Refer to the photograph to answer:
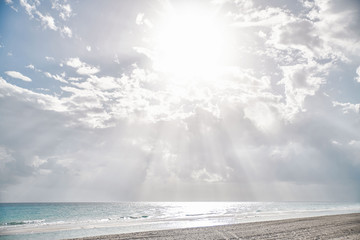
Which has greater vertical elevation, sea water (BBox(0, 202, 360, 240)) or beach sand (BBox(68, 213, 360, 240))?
sea water (BBox(0, 202, 360, 240))

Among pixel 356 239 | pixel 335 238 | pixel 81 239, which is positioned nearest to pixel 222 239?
pixel 335 238

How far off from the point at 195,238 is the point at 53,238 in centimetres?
1555

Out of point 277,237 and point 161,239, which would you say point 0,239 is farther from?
point 277,237

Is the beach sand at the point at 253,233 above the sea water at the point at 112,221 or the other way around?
the other way around

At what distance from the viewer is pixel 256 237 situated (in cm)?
2272

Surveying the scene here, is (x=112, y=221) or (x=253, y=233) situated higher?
(x=112, y=221)

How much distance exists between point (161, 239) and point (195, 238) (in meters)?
3.20

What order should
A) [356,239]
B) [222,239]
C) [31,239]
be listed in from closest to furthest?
[356,239]
[222,239]
[31,239]

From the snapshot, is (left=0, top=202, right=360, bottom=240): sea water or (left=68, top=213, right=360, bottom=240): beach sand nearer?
(left=68, top=213, right=360, bottom=240): beach sand

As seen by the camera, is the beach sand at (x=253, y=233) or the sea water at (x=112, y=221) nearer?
the beach sand at (x=253, y=233)

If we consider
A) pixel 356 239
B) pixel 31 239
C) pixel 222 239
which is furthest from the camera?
pixel 31 239

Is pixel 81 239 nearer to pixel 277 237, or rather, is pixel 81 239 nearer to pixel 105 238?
pixel 105 238

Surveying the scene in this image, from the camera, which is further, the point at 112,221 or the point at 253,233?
the point at 112,221

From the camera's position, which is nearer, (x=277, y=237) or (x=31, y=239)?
(x=277, y=237)
